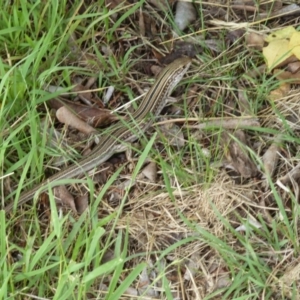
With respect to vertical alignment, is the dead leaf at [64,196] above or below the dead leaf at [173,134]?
A: below

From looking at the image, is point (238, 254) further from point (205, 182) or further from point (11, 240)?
point (11, 240)

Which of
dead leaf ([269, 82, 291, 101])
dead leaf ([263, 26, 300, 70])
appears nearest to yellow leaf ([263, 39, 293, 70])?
dead leaf ([263, 26, 300, 70])

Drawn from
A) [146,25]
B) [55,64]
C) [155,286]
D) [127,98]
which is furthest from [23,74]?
[155,286]

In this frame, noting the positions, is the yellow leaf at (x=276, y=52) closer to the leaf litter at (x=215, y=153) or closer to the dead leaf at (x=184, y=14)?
the leaf litter at (x=215, y=153)

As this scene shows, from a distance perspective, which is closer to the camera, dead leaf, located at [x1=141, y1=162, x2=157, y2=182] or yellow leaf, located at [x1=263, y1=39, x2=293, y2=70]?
dead leaf, located at [x1=141, y1=162, x2=157, y2=182]

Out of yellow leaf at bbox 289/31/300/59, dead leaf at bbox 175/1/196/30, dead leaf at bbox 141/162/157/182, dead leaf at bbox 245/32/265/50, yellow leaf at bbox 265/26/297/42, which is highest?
yellow leaf at bbox 289/31/300/59

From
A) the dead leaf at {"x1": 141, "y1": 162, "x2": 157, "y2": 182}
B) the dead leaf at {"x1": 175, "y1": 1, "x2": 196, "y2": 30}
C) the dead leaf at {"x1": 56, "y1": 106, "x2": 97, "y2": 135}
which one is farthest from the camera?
the dead leaf at {"x1": 175, "y1": 1, "x2": 196, "y2": 30}

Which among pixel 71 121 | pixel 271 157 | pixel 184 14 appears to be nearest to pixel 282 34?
pixel 184 14

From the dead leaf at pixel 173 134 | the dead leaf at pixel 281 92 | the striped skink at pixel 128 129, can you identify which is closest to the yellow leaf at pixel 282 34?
the dead leaf at pixel 281 92

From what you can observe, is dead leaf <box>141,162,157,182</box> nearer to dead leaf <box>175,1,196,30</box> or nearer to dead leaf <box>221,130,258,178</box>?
dead leaf <box>221,130,258,178</box>

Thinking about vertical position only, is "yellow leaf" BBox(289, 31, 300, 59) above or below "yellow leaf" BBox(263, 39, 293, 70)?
above
